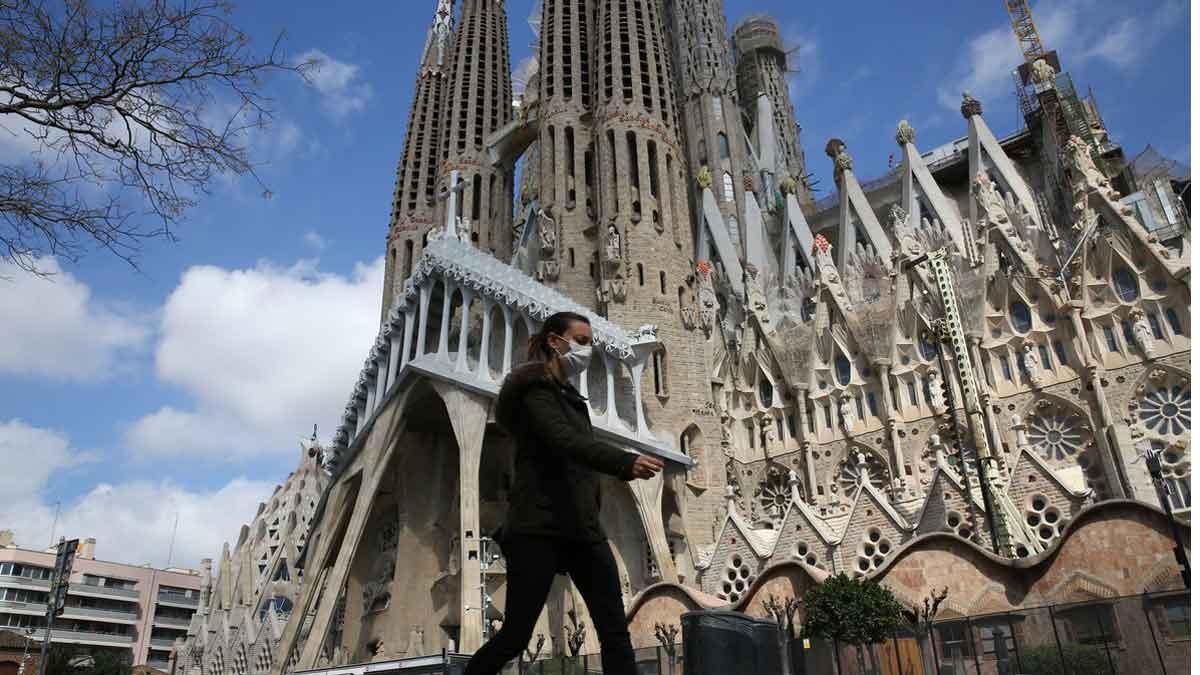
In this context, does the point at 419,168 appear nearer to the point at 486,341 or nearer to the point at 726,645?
the point at 486,341

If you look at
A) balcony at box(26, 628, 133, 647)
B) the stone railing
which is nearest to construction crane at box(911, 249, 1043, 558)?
the stone railing

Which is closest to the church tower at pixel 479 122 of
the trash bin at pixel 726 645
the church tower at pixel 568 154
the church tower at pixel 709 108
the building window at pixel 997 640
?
the church tower at pixel 568 154

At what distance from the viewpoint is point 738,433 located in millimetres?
24938

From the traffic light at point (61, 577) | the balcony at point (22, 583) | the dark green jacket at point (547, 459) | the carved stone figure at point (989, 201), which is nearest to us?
the dark green jacket at point (547, 459)

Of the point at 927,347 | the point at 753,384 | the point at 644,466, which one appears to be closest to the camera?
the point at 644,466

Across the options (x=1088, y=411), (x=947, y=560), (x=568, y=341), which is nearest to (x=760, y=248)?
(x=1088, y=411)

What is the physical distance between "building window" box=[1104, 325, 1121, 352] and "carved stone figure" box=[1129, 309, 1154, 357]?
50 cm

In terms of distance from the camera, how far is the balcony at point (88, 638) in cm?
4688

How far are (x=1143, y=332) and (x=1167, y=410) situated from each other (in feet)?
6.06

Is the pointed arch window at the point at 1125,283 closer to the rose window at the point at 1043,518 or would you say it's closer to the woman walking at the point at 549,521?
the rose window at the point at 1043,518

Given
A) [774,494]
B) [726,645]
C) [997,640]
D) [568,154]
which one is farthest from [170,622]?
[726,645]

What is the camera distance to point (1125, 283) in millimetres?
20578

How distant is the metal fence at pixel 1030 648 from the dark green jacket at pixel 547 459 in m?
5.02

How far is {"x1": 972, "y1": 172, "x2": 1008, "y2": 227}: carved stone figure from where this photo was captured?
24.4 metres
